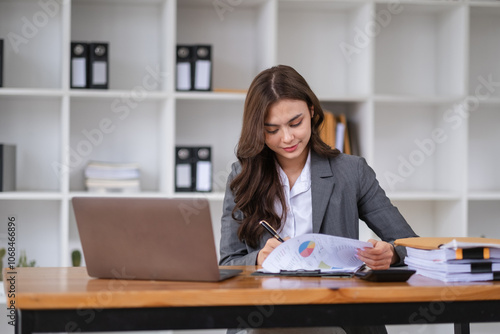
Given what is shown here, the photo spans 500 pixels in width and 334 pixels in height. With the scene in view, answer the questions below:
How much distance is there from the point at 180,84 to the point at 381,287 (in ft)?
6.61

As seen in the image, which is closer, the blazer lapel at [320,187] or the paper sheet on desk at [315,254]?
the paper sheet on desk at [315,254]

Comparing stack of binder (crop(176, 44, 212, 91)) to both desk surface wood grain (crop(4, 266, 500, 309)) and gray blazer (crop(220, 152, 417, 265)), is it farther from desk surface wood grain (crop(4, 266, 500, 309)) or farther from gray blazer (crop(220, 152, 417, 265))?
desk surface wood grain (crop(4, 266, 500, 309))

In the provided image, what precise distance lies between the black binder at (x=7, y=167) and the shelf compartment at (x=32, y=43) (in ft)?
1.29

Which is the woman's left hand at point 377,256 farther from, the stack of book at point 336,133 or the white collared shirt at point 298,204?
the stack of book at point 336,133

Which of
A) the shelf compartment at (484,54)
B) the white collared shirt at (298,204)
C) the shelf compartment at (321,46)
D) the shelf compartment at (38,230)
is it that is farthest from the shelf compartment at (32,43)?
the shelf compartment at (484,54)

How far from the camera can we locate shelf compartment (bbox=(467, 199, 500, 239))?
3.68 metres

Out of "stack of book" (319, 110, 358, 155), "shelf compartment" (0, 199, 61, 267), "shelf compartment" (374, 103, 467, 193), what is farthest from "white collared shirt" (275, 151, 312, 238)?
"shelf compartment" (0, 199, 61, 267)

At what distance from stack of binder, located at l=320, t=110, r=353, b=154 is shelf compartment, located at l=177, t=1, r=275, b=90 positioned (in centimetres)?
48

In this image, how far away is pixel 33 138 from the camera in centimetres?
328

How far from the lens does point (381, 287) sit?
1.33m

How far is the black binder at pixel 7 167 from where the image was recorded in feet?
9.80

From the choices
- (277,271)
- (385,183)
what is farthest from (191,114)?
(277,271)

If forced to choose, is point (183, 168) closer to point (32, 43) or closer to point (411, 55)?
point (32, 43)

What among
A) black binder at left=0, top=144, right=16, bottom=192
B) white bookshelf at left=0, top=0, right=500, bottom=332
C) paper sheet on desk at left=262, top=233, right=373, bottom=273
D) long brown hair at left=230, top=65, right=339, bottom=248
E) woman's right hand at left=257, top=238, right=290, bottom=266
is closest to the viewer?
paper sheet on desk at left=262, top=233, right=373, bottom=273
